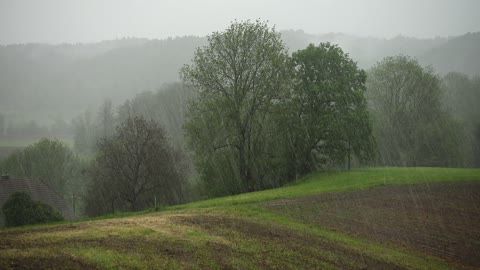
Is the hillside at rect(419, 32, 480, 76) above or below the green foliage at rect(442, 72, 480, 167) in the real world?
above

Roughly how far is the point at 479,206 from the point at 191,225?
67.7 feet

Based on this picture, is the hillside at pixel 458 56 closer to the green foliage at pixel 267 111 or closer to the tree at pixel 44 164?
the green foliage at pixel 267 111

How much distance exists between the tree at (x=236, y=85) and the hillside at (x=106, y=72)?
115242 millimetres

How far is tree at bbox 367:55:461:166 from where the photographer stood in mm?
64688

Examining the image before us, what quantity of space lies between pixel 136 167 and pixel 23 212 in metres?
15.7

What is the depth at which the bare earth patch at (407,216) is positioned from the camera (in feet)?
64.1

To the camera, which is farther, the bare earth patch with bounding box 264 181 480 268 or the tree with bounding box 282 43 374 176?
the tree with bounding box 282 43 374 176

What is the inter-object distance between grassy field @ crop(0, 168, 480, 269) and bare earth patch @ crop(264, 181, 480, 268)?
0.07m

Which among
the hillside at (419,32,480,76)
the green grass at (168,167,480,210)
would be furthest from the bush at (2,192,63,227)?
the hillside at (419,32,480,76)

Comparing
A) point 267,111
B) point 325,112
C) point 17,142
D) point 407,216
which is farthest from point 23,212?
point 17,142

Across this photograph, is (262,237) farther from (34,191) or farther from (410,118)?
(410,118)

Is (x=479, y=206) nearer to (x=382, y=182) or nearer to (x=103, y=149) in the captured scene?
(x=382, y=182)

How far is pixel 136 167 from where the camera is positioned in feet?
141

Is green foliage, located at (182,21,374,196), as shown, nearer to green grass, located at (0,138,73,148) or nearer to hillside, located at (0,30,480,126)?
green grass, located at (0,138,73,148)
